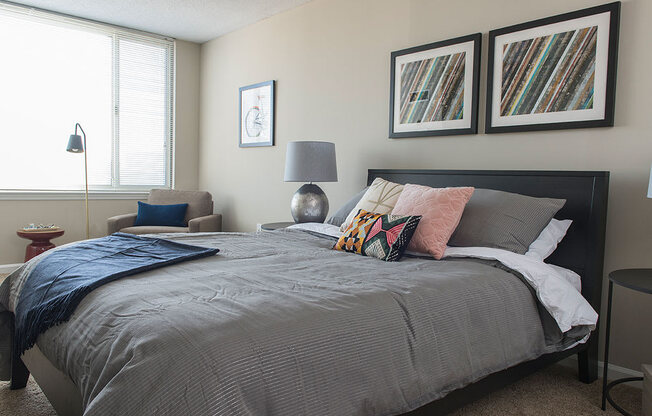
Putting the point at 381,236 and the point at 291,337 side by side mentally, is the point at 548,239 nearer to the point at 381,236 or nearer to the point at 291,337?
the point at 381,236

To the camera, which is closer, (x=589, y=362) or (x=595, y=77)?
(x=589, y=362)

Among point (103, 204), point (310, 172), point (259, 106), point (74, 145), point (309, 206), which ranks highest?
point (259, 106)

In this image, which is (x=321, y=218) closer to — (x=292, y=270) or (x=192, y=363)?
(x=292, y=270)

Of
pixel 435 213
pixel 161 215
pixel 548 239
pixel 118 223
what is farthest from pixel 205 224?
pixel 548 239

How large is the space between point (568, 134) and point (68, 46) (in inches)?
183

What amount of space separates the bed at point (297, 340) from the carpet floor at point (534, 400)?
0.34 feet

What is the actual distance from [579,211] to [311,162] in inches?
69.5

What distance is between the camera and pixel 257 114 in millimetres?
4625

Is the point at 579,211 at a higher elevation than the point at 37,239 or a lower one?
higher

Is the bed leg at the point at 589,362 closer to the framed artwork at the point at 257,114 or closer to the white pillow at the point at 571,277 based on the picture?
the white pillow at the point at 571,277

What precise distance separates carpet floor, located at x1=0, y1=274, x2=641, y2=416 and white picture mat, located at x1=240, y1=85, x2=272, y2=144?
2.92 m

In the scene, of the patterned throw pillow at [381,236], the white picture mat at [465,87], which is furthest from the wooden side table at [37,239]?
the white picture mat at [465,87]

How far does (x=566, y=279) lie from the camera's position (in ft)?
7.20

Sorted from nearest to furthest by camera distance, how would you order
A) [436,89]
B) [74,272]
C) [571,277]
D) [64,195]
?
1. [74,272]
2. [571,277]
3. [436,89]
4. [64,195]
